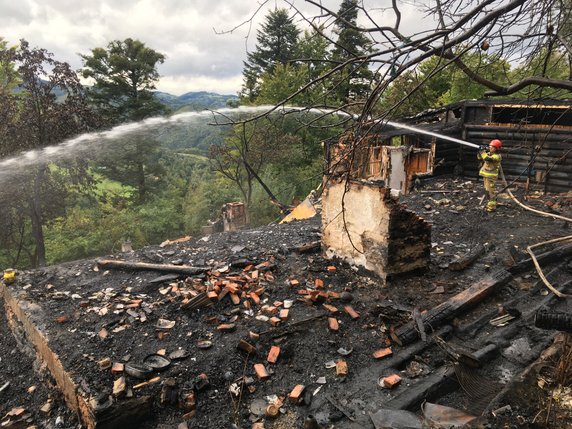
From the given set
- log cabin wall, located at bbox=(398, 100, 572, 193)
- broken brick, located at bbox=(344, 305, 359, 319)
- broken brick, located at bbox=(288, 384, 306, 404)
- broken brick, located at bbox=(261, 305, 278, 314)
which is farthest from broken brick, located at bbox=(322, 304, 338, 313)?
log cabin wall, located at bbox=(398, 100, 572, 193)

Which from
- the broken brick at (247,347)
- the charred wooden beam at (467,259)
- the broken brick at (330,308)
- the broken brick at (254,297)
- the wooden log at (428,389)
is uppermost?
the charred wooden beam at (467,259)

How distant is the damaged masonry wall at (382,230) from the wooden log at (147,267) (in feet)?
8.57

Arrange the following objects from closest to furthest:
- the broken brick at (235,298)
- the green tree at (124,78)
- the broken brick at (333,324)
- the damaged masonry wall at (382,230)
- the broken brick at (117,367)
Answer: the broken brick at (117,367) → the broken brick at (333,324) → the broken brick at (235,298) → the damaged masonry wall at (382,230) → the green tree at (124,78)

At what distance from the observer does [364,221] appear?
6148mm

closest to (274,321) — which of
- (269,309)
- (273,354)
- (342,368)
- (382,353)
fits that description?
(269,309)

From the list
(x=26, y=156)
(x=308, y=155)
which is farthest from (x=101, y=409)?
(x=308, y=155)

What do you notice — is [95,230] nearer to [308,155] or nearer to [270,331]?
[308,155]

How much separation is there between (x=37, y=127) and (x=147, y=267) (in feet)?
31.9

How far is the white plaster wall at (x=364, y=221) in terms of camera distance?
19.3 feet

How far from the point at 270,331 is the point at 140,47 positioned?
82.2 ft

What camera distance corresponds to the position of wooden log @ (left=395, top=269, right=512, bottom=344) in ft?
15.9

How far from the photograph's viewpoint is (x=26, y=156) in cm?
1337

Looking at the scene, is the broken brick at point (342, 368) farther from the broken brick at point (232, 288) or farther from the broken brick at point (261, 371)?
the broken brick at point (232, 288)

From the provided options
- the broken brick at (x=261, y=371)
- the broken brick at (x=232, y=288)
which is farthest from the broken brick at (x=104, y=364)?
the broken brick at (x=232, y=288)
